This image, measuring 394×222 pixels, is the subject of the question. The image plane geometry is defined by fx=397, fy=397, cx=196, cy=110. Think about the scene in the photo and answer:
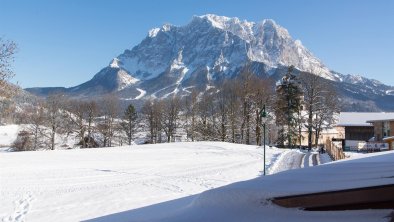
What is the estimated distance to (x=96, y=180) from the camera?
1925 centimetres

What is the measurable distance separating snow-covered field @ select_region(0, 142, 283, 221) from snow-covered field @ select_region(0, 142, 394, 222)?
4 cm

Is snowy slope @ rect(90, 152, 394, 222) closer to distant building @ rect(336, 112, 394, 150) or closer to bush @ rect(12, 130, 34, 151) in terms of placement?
bush @ rect(12, 130, 34, 151)

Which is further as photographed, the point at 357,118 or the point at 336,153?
the point at 357,118

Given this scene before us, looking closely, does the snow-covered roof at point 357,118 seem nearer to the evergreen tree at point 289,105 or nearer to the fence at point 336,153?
the evergreen tree at point 289,105

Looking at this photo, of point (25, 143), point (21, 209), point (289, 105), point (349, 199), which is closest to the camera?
point (349, 199)

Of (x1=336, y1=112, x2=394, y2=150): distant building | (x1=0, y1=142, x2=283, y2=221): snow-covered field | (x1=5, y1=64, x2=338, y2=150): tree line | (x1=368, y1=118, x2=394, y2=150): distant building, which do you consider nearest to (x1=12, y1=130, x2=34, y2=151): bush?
(x1=5, y1=64, x2=338, y2=150): tree line

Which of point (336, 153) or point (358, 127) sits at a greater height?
point (358, 127)

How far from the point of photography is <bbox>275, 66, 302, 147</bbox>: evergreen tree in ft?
175

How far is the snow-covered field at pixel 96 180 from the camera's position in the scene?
1305 cm

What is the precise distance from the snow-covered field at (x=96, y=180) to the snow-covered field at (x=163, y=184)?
4 centimetres

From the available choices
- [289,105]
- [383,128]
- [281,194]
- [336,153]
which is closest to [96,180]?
[281,194]

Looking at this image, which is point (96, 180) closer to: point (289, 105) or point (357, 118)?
point (289, 105)

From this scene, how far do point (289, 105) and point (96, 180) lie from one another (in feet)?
128

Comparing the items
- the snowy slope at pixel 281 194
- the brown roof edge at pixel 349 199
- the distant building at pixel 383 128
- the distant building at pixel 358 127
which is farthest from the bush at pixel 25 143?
the distant building at pixel 358 127
